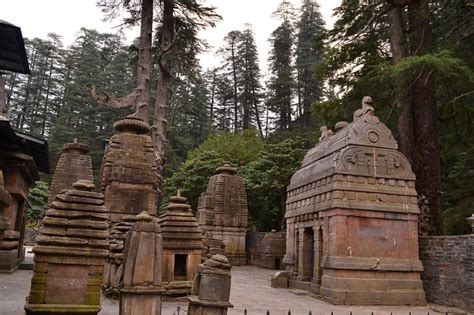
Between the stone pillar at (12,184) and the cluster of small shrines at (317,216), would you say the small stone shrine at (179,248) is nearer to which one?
the cluster of small shrines at (317,216)

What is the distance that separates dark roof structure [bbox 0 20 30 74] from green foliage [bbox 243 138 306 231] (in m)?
18.0

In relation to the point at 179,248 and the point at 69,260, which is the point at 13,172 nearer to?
the point at 179,248

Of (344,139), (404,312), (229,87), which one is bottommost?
(404,312)

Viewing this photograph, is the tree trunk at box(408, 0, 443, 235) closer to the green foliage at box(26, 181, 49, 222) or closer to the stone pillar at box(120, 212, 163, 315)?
the stone pillar at box(120, 212, 163, 315)

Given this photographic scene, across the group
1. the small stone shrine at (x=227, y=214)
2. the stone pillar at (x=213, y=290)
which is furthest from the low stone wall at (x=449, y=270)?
the small stone shrine at (x=227, y=214)

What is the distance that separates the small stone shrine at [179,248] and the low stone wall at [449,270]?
7.12 metres

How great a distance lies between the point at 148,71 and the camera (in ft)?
58.3

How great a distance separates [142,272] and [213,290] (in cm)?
116

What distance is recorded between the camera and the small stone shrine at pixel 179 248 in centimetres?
1051

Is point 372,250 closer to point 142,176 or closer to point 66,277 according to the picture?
point 142,176

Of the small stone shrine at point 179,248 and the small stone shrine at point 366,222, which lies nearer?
the small stone shrine at point 179,248

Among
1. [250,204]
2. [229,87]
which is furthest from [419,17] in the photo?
[229,87]

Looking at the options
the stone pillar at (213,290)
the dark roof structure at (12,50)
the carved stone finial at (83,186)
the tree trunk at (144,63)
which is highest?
the tree trunk at (144,63)

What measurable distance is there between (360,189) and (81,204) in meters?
8.17
